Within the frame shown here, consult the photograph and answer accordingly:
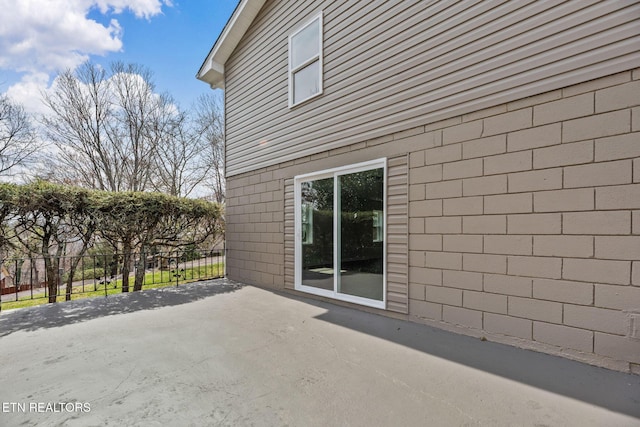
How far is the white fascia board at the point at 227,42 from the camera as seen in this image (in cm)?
593

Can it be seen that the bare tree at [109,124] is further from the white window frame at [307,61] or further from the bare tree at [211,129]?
the white window frame at [307,61]

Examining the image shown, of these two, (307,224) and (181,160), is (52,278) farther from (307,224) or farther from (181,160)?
(181,160)

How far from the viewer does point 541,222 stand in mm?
2648

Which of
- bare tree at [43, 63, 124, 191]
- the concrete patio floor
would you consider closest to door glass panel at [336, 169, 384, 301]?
the concrete patio floor

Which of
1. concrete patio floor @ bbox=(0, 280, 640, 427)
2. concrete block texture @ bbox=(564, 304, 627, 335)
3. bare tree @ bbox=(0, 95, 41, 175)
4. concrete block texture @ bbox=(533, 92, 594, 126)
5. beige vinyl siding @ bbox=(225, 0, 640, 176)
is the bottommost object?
concrete patio floor @ bbox=(0, 280, 640, 427)

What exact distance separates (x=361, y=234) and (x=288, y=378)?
222cm

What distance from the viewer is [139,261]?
19.6 feet

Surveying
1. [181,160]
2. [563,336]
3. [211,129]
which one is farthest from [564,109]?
[211,129]

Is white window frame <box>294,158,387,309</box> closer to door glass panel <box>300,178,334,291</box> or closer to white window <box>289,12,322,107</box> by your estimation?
door glass panel <box>300,178,334,291</box>

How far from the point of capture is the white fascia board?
5.93 m

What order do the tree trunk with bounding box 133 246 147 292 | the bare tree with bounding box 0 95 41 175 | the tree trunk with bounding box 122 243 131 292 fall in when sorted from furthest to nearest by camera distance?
the bare tree with bounding box 0 95 41 175 → the tree trunk with bounding box 133 246 147 292 → the tree trunk with bounding box 122 243 131 292

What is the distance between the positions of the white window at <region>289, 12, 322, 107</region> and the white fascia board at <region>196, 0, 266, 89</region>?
143 cm

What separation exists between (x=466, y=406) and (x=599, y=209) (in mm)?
1830

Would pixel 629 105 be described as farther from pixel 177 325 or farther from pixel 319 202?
pixel 177 325
